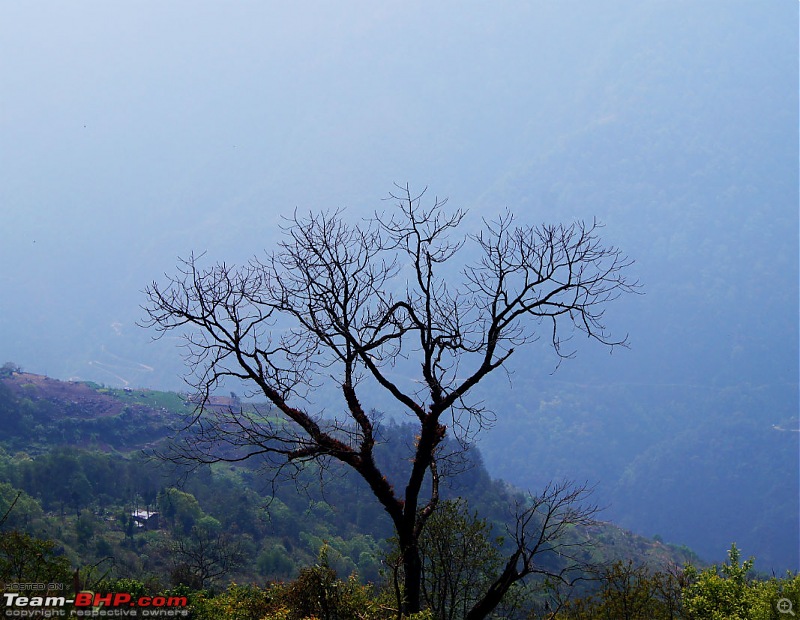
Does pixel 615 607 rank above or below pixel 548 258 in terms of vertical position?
below

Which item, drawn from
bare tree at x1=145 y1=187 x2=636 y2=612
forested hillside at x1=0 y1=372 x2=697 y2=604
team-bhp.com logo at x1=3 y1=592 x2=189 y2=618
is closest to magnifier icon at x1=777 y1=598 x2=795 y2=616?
bare tree at x1=145 y1=187 x2=636 y2=612

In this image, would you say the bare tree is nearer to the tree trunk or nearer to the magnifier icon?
the tree trunk

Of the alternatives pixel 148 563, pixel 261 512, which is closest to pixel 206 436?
pixel 148 563

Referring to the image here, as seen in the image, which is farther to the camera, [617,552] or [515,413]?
[515,413]

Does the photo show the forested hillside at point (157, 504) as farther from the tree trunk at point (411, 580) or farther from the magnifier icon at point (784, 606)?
the magnifier icon at point (784, 606)

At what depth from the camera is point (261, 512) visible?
48.5m

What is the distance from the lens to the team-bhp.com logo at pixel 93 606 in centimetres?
691

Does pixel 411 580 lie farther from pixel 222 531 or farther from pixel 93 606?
pixel 222 531

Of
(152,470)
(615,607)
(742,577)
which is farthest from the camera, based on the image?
(152,470)

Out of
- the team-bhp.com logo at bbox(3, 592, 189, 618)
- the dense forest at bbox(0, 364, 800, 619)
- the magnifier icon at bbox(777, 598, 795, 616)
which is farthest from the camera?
the dense forest at bbox(0, 364, 800, 619)

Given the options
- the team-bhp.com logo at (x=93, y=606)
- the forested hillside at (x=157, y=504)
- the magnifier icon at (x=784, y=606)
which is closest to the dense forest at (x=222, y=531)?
the forested hillside at (x=157, y=504)

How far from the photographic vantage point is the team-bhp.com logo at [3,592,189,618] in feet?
22.7

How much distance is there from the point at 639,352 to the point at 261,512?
530 feet

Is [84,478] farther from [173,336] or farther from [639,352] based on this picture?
[639,352]
